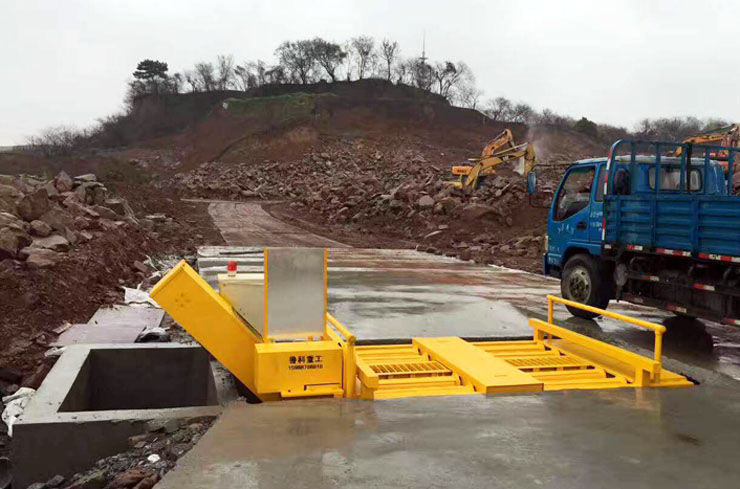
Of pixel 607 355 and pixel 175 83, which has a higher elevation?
pixel 175 83

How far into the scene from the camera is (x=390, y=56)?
93750 mm

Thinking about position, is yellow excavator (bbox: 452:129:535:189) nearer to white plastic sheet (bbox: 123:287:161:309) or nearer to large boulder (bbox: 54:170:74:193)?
large boulder (bbox: 54:170:74:193)

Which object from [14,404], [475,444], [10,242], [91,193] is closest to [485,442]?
[475,444]

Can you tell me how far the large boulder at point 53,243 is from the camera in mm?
10688

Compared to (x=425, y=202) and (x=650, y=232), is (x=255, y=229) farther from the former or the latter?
(x=650, y=232)

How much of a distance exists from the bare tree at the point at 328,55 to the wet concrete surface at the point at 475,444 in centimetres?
9095

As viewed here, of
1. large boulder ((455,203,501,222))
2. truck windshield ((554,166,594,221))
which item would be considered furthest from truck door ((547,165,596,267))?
large boulder ((455,203,501,222))

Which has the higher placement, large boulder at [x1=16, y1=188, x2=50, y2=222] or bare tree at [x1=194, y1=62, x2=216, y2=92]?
bare tree at [x1=194, y1=62, x2=216, y2=92]

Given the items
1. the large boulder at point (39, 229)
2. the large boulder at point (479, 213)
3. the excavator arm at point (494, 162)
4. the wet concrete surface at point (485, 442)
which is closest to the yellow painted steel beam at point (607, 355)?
the wet concrete surface at point (485, 442)

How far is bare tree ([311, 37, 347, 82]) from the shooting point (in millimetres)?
91688

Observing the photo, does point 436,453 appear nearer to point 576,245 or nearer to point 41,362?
point 41,362

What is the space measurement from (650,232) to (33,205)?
1094 centimetres

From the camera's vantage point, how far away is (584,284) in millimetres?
9000

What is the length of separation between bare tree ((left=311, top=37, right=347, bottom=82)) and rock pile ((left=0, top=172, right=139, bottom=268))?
7903cm
